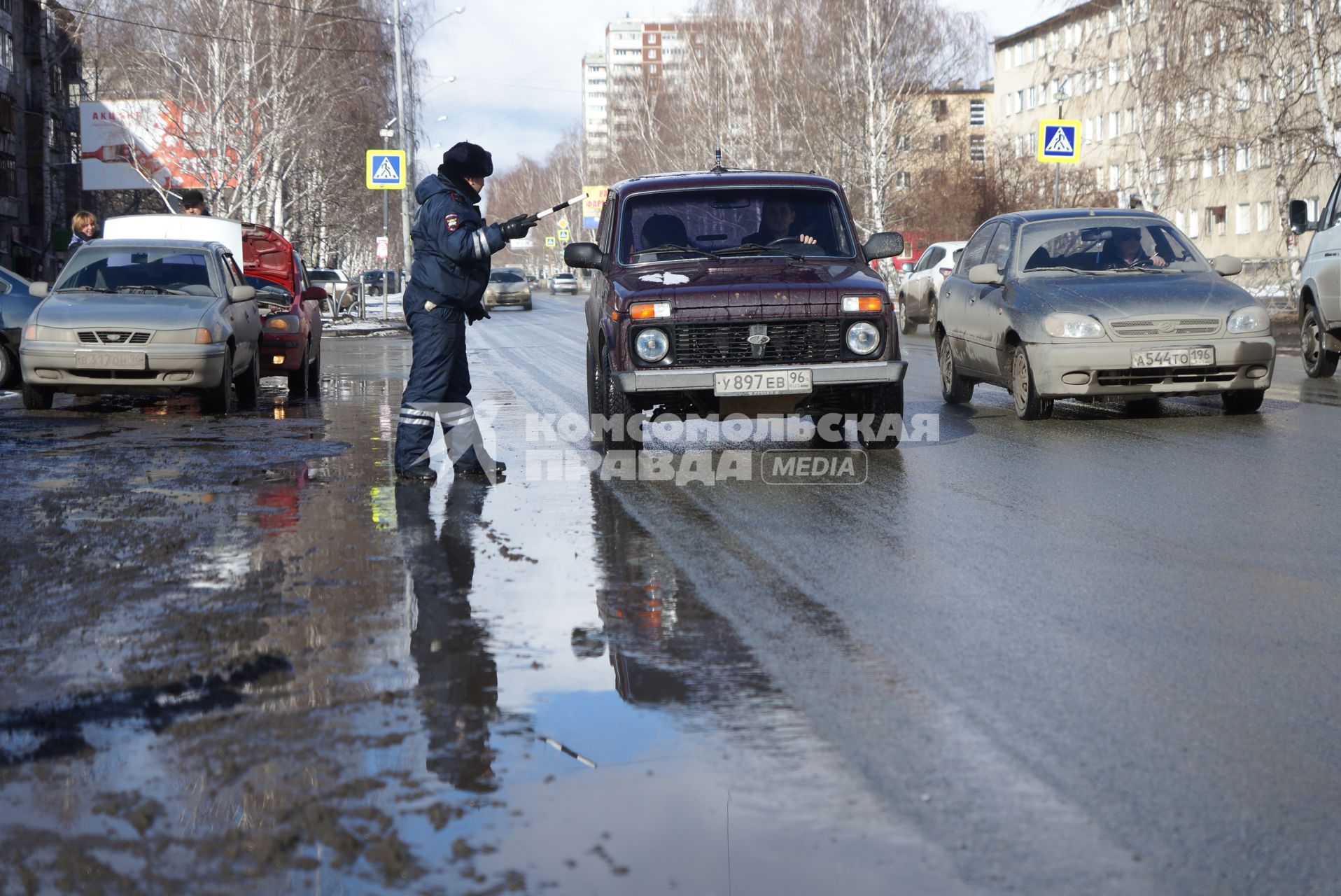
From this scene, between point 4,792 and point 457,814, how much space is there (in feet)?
3.45

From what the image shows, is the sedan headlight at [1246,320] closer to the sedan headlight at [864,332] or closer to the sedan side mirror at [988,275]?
the sedan side mirror at [988,275]

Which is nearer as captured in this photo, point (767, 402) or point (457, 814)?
point (457, 814)

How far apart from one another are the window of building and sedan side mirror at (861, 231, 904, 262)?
65.1 metres

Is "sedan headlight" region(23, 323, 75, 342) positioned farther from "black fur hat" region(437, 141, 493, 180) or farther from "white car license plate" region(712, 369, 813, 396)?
"white car license plate" region(712, 369, 813, 396)

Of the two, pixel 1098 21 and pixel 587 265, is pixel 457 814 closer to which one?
pixel 587 265

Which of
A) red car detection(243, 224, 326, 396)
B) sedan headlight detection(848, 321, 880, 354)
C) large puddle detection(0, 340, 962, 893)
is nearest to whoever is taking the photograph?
large puddle detection(0, 340, 962, 893)

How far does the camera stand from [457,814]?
3.55m

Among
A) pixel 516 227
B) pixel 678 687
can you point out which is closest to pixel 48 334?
pixel 516 227

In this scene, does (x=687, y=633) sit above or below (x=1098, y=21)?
below

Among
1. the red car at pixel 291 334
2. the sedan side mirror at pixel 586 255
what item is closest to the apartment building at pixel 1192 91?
the red car at pixel 291 334

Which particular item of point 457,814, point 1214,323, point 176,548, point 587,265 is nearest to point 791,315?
point 587,265

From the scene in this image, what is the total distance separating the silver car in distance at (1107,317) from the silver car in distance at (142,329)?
6.42 m

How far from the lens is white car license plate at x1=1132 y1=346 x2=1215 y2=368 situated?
11.8 m

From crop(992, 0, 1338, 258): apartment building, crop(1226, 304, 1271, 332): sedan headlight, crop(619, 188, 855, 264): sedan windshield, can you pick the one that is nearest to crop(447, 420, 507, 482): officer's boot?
crop(619, 188, 855, 264): sedan windshield
